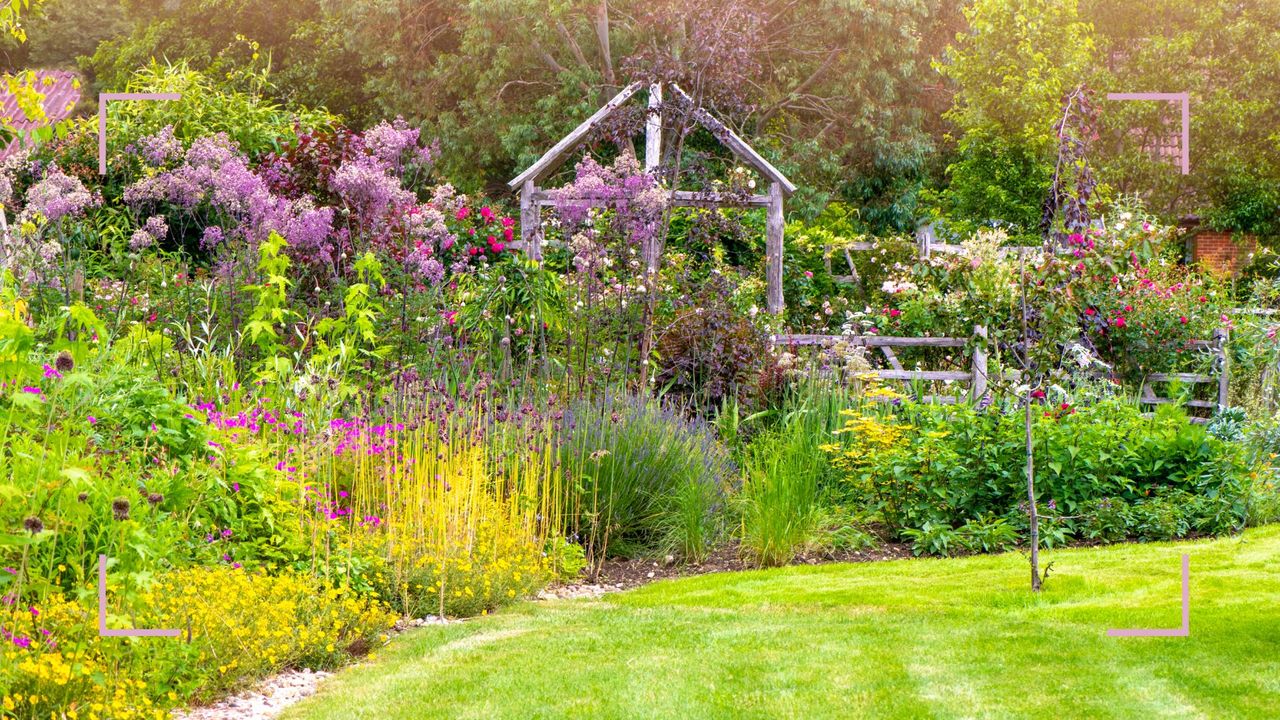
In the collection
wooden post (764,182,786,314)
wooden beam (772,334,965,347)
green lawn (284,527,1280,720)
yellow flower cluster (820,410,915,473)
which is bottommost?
green lawn (284,527,1280,720)

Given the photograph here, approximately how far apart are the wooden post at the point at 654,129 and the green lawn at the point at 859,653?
4.44 metres

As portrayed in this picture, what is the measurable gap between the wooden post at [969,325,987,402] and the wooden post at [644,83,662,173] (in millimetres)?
2981

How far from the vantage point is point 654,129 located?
47.0ft

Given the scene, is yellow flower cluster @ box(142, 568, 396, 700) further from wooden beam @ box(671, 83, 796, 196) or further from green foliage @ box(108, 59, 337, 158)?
green foliage @ box(108, 59, 337, 158)

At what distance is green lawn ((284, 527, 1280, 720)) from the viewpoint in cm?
472

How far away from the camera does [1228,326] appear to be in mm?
12031

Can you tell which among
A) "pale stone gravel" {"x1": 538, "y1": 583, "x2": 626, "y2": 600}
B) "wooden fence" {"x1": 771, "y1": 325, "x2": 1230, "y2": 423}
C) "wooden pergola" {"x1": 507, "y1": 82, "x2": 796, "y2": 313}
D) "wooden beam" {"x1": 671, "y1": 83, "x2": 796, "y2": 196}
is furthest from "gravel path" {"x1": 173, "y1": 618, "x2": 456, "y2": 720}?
"wooden pergola" {"x1": 507, "y1": 82, "x2": 796, "y2": 313}

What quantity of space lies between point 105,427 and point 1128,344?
10301 mm

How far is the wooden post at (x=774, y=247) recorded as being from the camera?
13602mm

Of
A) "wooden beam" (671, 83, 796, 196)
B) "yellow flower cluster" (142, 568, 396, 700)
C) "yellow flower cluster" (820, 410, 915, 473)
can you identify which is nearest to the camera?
"yellow flower cluster" (142, 568, 396, 700)

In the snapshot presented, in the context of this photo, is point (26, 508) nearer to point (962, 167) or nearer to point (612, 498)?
point (612, 498)

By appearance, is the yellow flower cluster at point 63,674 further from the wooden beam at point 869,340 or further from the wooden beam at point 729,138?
the wooden beam at point 869,340

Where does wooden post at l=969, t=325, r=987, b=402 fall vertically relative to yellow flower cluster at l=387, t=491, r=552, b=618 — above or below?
above
